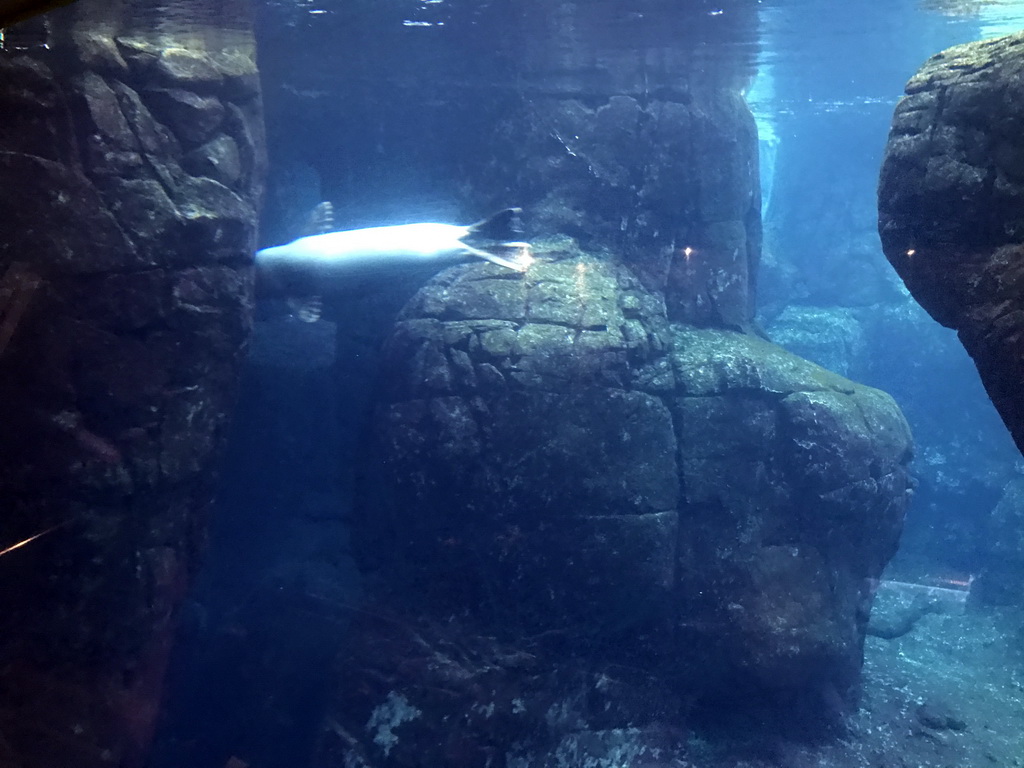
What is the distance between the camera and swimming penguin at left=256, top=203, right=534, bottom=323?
9242 millimetres

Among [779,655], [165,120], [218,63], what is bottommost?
[779,655]

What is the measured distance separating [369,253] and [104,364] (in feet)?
12.7

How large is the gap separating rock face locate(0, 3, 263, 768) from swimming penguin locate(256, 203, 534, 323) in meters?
1.28

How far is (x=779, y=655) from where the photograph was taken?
988 cm

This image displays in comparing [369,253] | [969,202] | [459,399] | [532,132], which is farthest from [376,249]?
[969,202]

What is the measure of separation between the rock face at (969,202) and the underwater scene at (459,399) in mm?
28

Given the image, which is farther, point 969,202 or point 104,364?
point 104,364

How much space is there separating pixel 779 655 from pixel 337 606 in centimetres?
698

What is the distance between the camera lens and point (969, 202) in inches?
215

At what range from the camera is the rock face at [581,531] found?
9172mm

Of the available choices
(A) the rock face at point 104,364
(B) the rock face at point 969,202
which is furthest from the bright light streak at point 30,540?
(B) the rock face at point 969,202

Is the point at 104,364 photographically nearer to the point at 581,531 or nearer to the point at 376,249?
the point at 376,249

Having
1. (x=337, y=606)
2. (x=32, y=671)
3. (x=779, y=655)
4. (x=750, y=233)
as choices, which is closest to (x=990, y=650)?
(x=779, y=655)

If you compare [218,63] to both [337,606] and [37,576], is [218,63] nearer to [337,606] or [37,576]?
[37,576]
